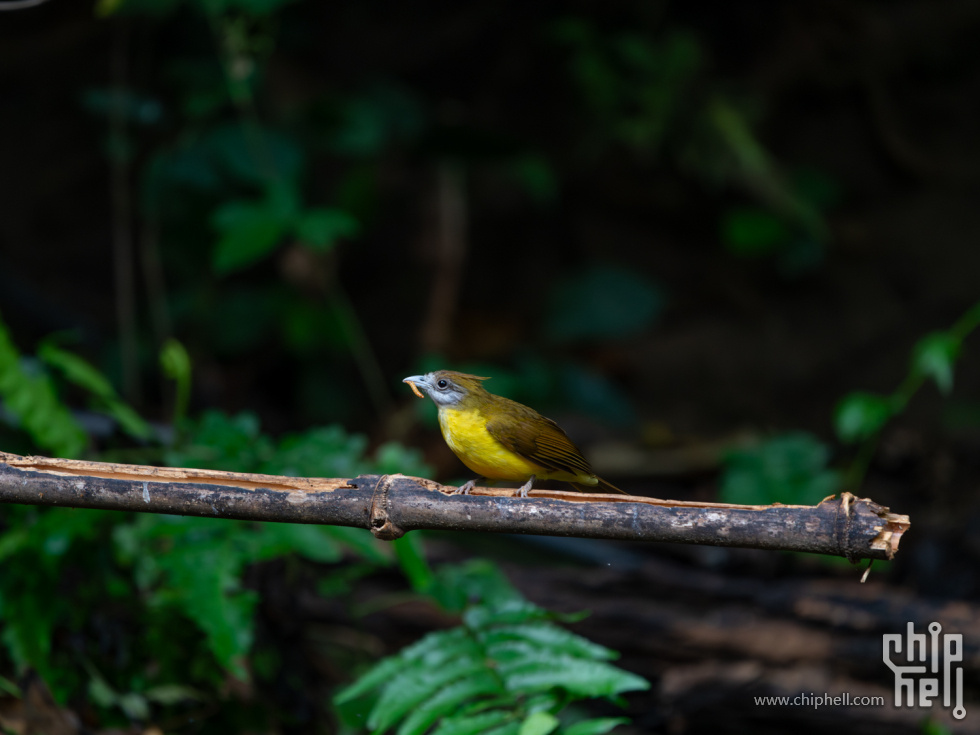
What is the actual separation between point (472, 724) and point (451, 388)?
0.92m

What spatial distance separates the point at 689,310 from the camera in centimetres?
752

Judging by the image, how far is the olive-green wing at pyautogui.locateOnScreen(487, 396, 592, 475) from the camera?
2.17 meters

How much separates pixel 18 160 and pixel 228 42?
258 cm

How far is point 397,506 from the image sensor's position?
178 centimetres

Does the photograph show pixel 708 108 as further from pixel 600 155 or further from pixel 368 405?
pixel 368 405

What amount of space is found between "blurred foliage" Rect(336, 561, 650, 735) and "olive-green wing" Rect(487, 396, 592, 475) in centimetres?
62

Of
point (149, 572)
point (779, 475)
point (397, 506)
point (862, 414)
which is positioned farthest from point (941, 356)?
point (149, 572)

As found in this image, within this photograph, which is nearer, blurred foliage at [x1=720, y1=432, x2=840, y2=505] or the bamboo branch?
the bamboo branch

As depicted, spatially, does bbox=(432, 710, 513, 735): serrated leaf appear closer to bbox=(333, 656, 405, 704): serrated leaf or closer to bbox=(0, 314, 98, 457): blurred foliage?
bbox=(333, 656, 405, 704): serrated leaf

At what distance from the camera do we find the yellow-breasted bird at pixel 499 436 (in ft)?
7.14

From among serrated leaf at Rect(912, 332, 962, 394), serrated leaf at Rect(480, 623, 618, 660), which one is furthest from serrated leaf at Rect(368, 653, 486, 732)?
serrated leaf at Rect(912, 332, 962, 394)

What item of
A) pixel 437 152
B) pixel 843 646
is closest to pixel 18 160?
pixel 437 152

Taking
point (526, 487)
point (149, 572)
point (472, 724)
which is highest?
point (526, 487)

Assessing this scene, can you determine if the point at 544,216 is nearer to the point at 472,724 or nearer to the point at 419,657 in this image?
the point at 419,657
